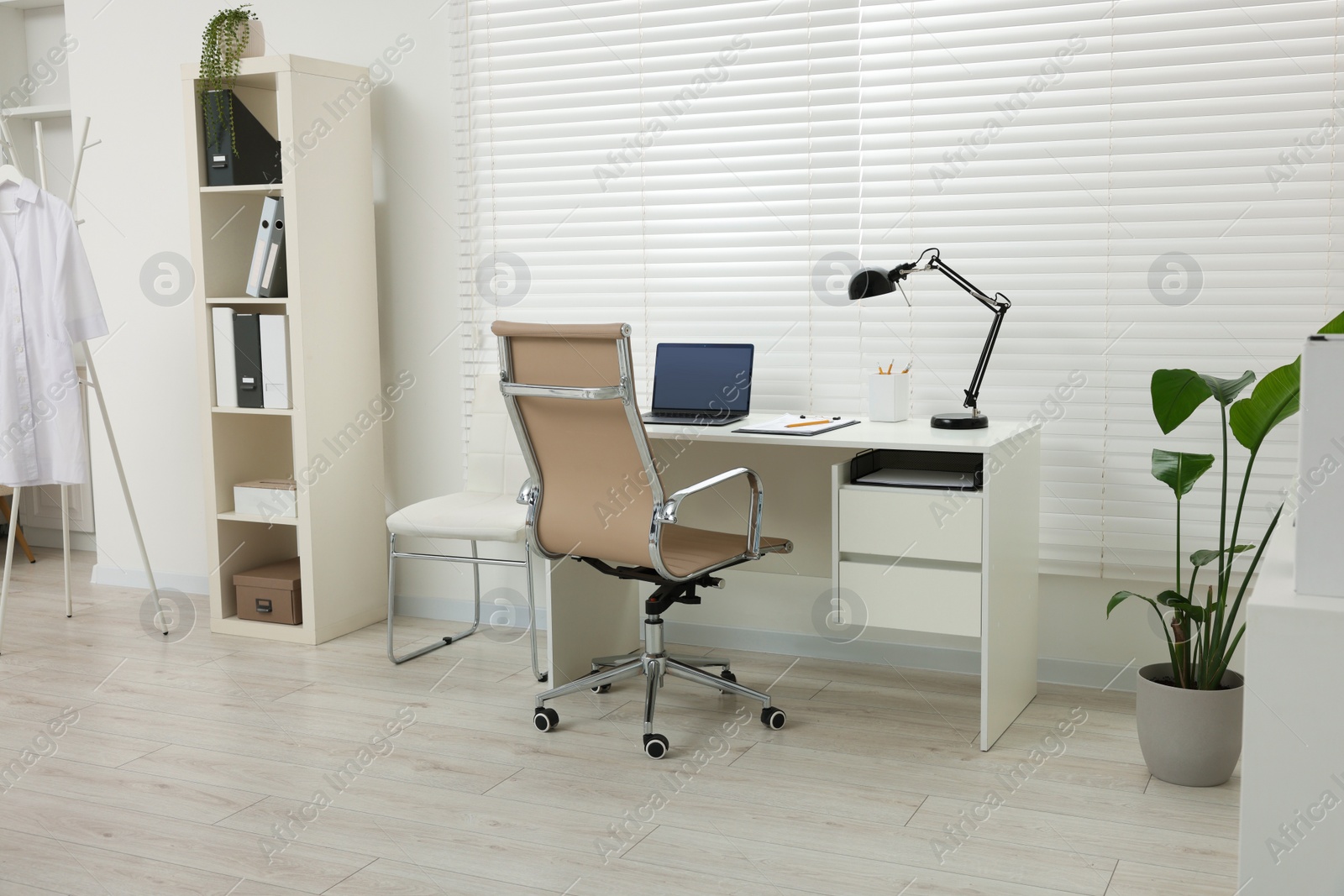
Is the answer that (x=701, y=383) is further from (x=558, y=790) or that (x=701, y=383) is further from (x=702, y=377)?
(x=558, y=790)

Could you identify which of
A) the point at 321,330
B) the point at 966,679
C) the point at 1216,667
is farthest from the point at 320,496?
the point at 1216,667

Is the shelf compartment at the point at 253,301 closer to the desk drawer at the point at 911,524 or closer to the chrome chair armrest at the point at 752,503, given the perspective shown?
the chrome chair armrest at the point at 752,503

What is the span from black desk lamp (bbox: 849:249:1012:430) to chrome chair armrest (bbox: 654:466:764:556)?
1.80 ft

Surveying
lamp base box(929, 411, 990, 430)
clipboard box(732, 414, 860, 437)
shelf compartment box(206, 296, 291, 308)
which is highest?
shelf compartment box(206, 296, 291, 308)

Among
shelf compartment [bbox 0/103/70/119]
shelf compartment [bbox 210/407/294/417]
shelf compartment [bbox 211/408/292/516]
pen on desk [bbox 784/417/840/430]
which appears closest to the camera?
pen on desk [bbox 784/417/840/430]

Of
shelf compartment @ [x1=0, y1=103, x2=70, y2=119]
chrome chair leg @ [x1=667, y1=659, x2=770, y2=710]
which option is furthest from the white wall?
chrome chair leg @ [x1=667, y1=659, x2=770, y2=710]

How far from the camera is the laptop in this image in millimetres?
3480

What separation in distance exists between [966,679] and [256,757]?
2.06 metres

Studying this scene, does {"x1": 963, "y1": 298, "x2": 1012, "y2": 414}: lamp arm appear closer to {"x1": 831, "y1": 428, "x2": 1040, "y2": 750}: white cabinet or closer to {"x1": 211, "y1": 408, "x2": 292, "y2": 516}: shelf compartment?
{"x1": 831, "y1": 428, "x2": 1040, "y2": 750}: white cabinet

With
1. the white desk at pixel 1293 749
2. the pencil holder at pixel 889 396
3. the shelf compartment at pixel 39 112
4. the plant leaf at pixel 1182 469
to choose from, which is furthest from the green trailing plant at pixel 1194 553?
the shelf compartment at pixel 39 112

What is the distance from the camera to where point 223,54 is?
152 inches

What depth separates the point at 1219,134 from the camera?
10.2 ft

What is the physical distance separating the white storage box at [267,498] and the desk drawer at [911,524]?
1992 mm

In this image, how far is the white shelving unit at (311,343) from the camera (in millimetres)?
3891
